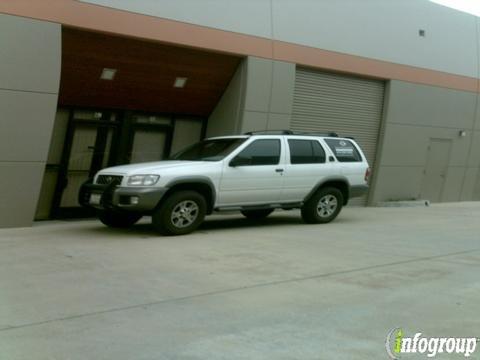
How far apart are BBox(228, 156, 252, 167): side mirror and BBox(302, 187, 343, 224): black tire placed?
1735mm

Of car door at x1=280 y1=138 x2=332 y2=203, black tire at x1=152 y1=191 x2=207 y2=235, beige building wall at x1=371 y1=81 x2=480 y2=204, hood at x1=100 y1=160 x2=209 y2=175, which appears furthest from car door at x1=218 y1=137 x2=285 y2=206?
beige building wall at x1=371 y1=81 x2=480 y2=204

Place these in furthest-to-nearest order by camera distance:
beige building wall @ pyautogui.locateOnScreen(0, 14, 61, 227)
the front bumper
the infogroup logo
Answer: beige building wall @ pyautogui.locateOnScreen(0, 14, 61, 227)
the front bumper
the infogroup logo

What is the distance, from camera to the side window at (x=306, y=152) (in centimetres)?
1077

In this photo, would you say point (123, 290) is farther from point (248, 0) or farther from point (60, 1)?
point (248, 0)

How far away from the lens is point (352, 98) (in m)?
15.8

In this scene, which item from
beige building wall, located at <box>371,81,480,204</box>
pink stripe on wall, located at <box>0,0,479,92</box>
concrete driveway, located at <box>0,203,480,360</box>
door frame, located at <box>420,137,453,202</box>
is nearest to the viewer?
concrete driveway, located at <box>0,203,480,360</box>

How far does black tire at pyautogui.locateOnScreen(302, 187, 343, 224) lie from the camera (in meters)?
11.1

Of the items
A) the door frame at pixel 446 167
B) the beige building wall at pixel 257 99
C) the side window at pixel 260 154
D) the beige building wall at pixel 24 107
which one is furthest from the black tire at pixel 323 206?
the door frame at pixel 446 167

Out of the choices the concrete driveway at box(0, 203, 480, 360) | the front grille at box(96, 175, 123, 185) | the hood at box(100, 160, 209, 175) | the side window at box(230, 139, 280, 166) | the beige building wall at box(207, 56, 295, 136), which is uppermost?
the beige building wall at box(207, 56, 295, 136)

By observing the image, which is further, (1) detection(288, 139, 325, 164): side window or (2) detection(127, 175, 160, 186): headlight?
(1) detection(288, 139, 325, 164): side window

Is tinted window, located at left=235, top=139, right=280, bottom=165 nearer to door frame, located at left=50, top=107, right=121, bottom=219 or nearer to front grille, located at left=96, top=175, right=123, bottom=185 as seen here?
front grille, located at left=96, top=175, right=123, bottom=185

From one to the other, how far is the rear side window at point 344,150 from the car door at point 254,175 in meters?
1.38

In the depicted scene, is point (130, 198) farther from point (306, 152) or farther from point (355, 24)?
point (355, 24)

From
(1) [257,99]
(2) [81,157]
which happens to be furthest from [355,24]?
(2) [81,157]
